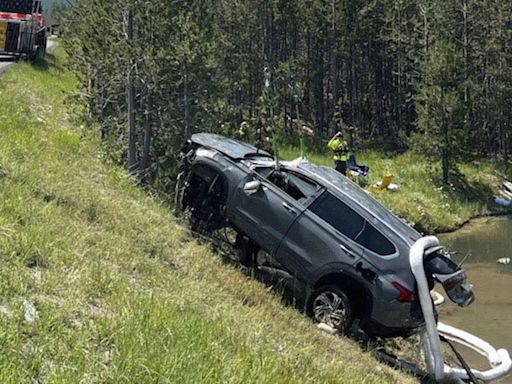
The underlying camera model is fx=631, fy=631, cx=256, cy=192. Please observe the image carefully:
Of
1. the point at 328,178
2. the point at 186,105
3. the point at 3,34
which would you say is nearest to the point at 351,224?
the point at 328,178

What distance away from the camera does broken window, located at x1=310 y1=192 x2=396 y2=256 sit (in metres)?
7.51

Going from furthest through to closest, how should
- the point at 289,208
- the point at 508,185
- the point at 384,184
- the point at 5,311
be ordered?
the point at 508,185
the point at 384,184
the point at 289,208
the point at 5,311

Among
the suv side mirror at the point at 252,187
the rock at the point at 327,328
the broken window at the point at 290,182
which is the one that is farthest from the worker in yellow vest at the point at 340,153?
the rock at the point at 327,328

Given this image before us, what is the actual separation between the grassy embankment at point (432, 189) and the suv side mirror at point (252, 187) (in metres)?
14.2

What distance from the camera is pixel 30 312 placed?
13.0 ft

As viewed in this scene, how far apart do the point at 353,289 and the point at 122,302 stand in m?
3.65

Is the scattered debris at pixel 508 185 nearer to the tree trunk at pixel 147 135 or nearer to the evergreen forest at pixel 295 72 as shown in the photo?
the evergreen forest at pixel 295 72

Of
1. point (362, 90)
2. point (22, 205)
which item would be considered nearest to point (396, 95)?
point (362, 90)

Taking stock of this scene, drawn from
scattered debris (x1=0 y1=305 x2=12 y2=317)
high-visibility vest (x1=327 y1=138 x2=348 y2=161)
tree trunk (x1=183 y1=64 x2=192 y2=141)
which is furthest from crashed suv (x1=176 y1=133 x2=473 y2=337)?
high-visibility vest (x1=327 y1=138 x2=348 y2=161)

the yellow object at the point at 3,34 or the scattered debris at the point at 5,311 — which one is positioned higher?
the scattered debris at the point at 5,311

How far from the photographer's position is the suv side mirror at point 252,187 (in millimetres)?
8203

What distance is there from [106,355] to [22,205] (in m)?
2.92

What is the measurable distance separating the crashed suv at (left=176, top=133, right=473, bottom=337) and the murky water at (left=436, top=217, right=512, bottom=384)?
2788 millimetres

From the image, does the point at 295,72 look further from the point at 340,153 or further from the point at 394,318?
the point at 394,318
